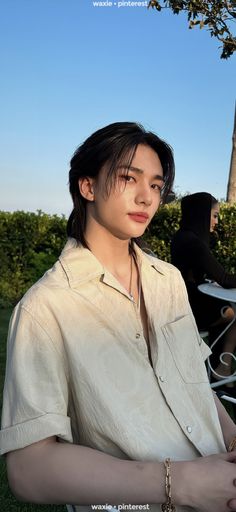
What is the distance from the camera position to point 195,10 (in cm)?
583

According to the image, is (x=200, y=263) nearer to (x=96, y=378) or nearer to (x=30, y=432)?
(x=96, y=378)

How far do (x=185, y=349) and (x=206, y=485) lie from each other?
1.24 ft

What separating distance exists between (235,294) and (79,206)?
2395 millimetres

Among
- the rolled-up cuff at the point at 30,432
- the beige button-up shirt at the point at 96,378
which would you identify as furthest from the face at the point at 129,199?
the rolled-up cuff at the point at 30,432

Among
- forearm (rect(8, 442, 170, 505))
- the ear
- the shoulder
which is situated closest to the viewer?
forearm (rect(8, 442, 170, 505))

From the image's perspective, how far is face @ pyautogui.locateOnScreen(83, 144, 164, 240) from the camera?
3.83 feet

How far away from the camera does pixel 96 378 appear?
998 millimetres

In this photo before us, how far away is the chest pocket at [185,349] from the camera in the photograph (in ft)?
3.92

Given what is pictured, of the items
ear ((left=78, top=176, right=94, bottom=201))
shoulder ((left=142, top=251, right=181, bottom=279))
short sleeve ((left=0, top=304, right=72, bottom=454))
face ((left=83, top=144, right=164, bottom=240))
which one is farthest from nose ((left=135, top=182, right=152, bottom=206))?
short sleeve ((left=0, top=304, right=72, bottom=454))

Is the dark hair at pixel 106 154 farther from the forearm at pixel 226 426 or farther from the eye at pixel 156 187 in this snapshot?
the forearm at pixel 226 426

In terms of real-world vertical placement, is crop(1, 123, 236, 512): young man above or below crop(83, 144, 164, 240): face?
below

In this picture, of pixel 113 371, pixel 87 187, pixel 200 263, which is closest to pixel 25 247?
pixel 200 263

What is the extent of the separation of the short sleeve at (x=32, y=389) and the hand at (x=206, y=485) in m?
0.24

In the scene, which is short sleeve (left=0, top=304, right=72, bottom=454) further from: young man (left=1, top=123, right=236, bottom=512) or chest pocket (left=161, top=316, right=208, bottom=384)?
chest pocket (left=161, top=316, right=208, bottom=384)
